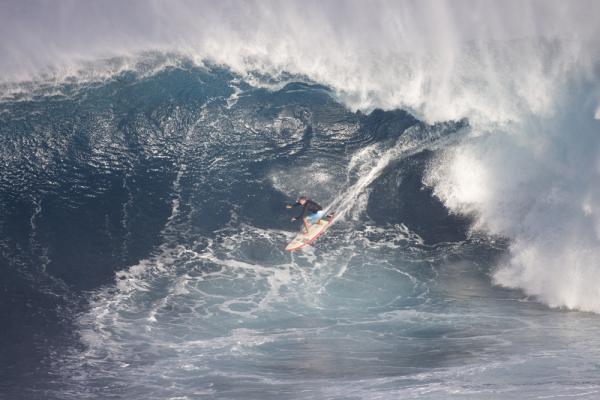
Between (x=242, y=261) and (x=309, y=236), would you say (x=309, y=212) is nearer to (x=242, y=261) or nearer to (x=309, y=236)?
(x=309, y=236)

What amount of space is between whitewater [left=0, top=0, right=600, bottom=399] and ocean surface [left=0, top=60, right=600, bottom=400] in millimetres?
78

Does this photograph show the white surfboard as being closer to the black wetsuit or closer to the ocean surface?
the ocean surface

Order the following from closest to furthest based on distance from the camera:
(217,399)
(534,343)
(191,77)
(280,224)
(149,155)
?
(217,399) < (534,343) < (280,224) < (149,155) < (191,77)

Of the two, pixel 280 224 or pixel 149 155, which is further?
pixel 149 155

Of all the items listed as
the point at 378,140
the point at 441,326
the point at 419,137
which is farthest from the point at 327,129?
the point at 441,326

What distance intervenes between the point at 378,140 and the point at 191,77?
808 centimetres

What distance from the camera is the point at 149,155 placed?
71.9 ft

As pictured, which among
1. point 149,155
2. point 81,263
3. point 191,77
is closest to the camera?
point 81,263

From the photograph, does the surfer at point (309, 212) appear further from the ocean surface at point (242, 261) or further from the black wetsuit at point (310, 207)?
the ocean surface at point (242, 261)

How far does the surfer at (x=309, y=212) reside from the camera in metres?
19.6

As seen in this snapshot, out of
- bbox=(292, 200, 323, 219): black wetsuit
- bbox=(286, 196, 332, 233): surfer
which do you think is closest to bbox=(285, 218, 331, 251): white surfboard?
bbox=(286, 196, 332, 233): surfer

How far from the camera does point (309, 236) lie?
66.0 feet

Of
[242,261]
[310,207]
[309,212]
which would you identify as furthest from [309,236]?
[242,261]

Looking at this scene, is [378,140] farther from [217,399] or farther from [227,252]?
[217,399]
